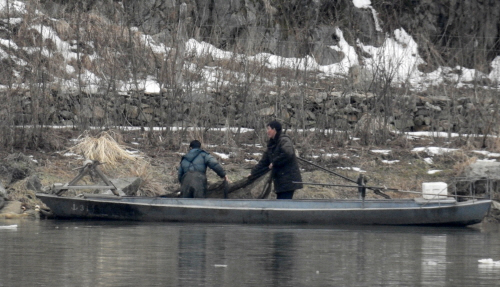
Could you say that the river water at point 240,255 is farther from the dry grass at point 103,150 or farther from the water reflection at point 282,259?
the dry grass at point 103,150

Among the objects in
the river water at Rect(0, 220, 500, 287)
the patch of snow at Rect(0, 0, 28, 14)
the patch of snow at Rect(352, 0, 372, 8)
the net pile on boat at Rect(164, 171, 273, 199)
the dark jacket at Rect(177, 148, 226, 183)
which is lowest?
the river water at Rect(0, 220, 500, 287)

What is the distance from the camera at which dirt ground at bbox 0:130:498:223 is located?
2181 cm

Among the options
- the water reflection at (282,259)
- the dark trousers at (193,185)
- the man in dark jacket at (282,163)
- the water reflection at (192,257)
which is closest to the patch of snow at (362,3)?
the man in dark jacket at (282,163)

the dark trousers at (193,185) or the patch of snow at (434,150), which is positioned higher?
the patch of snow at (434,150)

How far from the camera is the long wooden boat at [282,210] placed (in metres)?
18.1

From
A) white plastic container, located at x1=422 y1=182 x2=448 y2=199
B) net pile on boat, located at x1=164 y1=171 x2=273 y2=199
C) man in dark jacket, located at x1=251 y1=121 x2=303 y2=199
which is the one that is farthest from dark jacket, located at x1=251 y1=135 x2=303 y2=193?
white plastic container, located at x1=422 y1=182 x2=448 y2=199

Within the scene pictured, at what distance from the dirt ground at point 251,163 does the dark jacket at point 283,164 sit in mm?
1186

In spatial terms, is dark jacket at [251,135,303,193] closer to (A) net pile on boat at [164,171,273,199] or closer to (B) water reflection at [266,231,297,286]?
(A) net pile on boat at [164,171,273,199]

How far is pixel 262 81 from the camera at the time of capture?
26.6 m

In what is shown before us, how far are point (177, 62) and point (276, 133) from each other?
7.85 metres

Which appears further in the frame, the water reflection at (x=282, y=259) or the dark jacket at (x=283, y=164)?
the dark jacket at (x=283, y=164)

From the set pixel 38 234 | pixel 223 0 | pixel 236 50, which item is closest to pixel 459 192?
pixel 236 50

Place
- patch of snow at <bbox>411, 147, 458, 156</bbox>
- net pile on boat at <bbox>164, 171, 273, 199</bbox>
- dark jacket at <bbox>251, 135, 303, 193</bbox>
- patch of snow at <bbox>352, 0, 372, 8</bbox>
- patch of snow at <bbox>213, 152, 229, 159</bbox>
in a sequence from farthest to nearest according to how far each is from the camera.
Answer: patch of snow at <bbox>352, 0, 372, 8</bbox>
patch of snow at <bbox>411, 147, 458, 156</bbox>
patch of snow at <bbox>213, 152, 229, 159</bbox>
net pile on boat at <bbox>164, 171, 273, 199</bbox>
dark jacket at <bbox>251, 135, 303, 193</bbox>

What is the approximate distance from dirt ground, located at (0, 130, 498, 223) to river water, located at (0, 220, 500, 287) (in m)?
3.92
